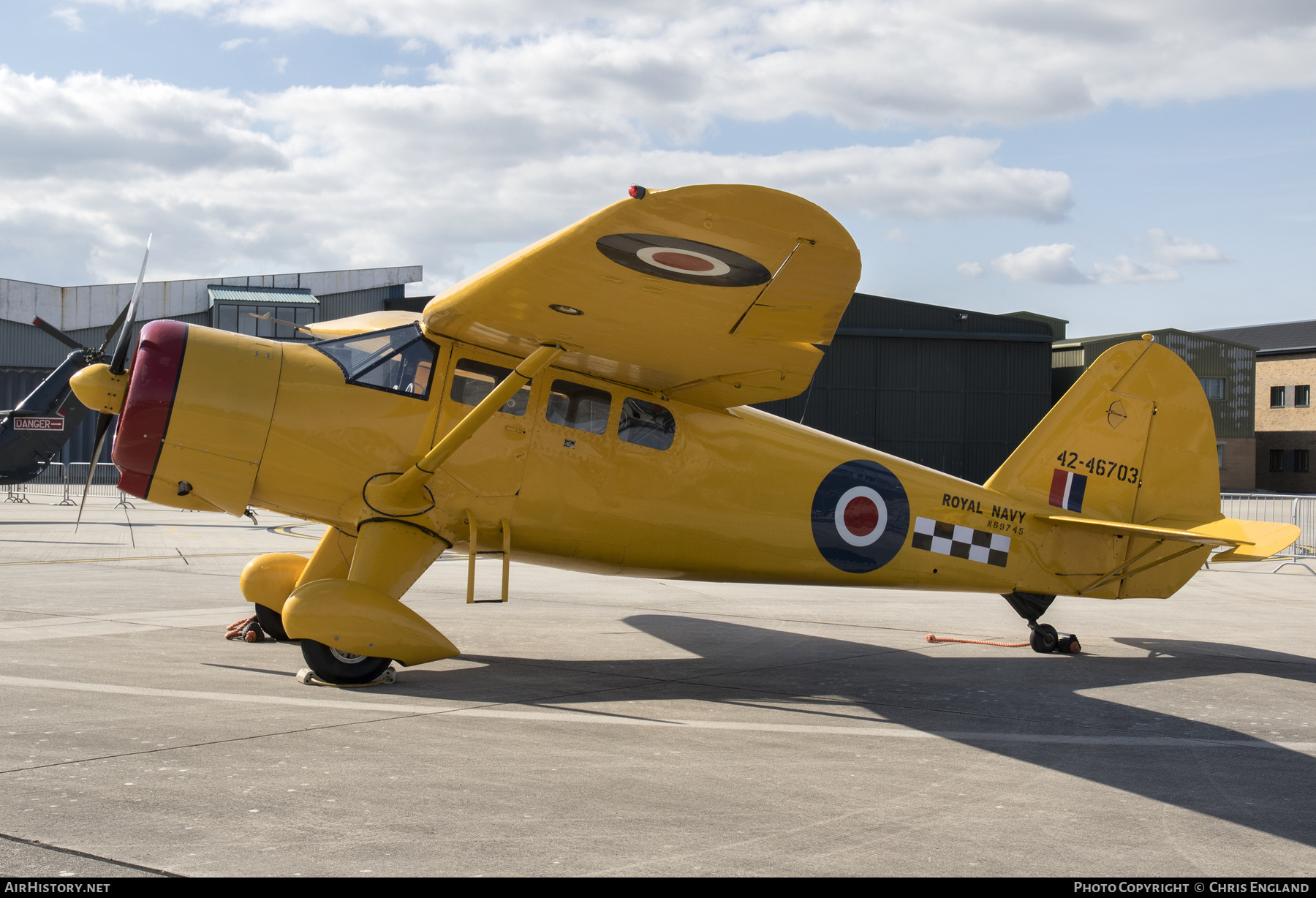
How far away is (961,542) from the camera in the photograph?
29.1 feet

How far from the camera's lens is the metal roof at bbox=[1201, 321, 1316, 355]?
61406mm

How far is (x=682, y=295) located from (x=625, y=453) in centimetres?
229

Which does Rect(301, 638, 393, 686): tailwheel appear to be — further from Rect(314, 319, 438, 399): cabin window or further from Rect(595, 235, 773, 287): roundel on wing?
Rect(595, 235, 773, 287): roundel on wing

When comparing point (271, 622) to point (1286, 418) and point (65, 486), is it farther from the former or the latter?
point (1286, 418)

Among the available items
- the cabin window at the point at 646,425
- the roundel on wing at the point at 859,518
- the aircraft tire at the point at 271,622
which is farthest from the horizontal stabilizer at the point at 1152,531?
the aircraft tire at the point at 271,622

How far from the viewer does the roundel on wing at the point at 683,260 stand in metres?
5.19

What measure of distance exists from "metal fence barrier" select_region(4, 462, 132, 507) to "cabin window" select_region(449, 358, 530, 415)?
1160 inches

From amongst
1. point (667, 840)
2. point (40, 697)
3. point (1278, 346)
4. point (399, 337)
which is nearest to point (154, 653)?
point (40, 697)

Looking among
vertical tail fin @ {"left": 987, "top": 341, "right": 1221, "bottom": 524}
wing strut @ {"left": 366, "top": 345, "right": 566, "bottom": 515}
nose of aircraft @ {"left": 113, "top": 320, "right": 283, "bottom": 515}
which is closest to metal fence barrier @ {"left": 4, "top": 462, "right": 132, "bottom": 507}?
nose of aircraft @ {"left": 113, "top": 320, "right": 283, "bottom": 515}

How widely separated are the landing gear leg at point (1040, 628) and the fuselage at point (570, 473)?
0.25m

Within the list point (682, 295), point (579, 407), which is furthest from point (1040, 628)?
point (682, 295)

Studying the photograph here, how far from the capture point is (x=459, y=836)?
12.9 ft

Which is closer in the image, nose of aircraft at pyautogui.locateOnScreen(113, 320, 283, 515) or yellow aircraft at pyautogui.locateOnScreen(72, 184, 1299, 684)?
yellow aircraft at pyautogui.locateOnScreen(72, 184, 1299, 684)

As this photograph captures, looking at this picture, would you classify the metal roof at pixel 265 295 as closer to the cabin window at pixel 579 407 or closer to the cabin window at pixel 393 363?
the cabin window at pixel 393 363
